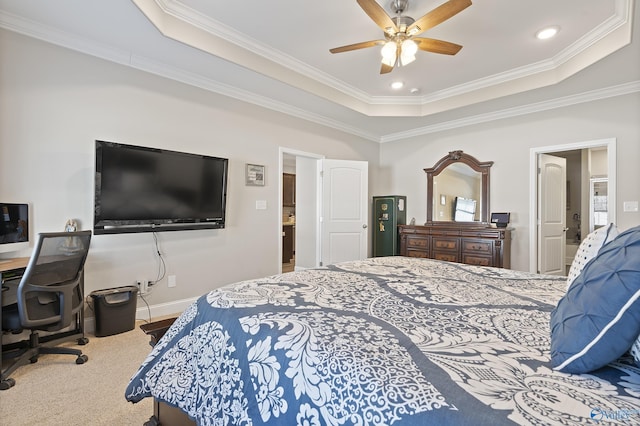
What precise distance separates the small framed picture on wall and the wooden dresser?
8.12 feet

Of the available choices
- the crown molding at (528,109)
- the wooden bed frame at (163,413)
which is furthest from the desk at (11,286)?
the crown molding at (528,109)

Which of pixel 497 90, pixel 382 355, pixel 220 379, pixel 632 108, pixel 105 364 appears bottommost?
pixel 105 364

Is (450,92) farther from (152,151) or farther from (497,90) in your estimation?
(152,151)

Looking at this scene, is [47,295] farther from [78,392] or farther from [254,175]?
[254,175]

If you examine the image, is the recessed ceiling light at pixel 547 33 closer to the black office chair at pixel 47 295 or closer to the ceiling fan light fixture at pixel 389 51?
the ceiling fan light fixture at pixel 389 51

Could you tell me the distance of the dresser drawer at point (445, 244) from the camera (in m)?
4.52

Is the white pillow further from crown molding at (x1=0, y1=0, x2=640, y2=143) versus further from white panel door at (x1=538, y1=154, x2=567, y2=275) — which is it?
white panel door at (x1=538, y1=154, x2=567, y2=275)

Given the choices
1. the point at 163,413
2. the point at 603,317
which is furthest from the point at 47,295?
the point at 603,317

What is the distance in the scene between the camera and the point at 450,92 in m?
4.32

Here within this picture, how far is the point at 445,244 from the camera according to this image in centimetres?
461

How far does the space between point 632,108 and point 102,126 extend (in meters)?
5.81

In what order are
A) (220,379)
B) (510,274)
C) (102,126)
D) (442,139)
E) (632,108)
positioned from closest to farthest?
(220,379)
(510,274)
(102,126)
(632,108)
(442,139)

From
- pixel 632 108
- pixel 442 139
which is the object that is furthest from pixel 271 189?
pixel 632 108

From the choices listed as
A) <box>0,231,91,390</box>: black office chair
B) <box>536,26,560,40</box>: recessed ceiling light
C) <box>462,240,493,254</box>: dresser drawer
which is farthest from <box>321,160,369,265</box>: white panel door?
<box>0,231,91,390</box>: black office chair
